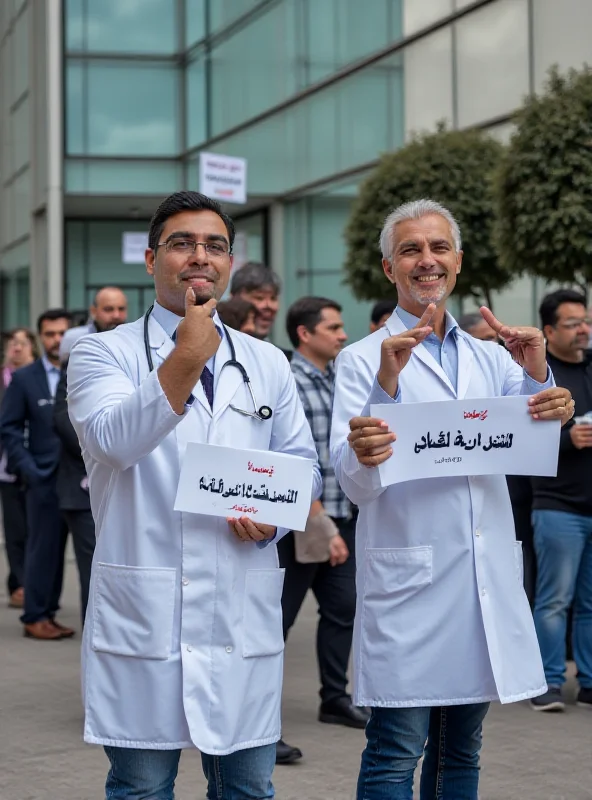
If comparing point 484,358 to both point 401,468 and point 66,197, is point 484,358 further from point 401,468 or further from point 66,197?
point 66,197

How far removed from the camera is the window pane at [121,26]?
89.4ft

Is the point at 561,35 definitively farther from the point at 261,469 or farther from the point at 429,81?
the point at 261,469

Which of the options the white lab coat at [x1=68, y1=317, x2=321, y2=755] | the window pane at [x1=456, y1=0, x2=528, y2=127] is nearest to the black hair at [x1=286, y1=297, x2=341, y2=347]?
the white lab coat at [x1=68, y1=317, x2=321, y2=755]

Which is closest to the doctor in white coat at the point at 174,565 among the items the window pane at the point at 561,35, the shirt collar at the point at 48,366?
the shirt collar at the point at 48,366

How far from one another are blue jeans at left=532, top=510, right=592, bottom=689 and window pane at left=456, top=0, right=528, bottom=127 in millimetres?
9028

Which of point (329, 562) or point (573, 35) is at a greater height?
Result: point (573, 35)

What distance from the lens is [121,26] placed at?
27391 mm

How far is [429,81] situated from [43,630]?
10.7m

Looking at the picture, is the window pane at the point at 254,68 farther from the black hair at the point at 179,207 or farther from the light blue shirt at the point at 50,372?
the black hair at the point at 179,207

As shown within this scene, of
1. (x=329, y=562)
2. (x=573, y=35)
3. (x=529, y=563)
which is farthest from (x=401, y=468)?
(x=573, y=35)

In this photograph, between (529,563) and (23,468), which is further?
(23,468)

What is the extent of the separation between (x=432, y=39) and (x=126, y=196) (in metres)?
11.5

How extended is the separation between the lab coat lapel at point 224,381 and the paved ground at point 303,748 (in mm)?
2430

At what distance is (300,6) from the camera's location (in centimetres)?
2189
